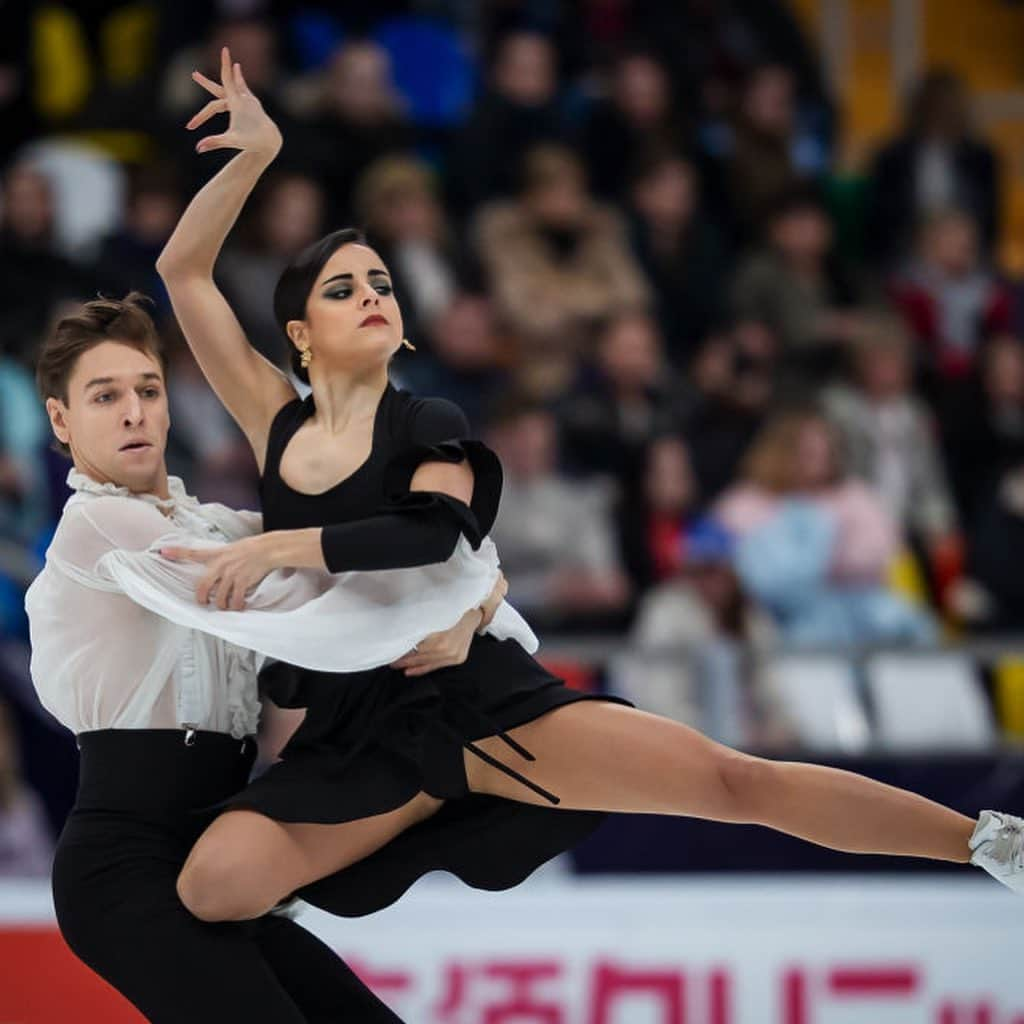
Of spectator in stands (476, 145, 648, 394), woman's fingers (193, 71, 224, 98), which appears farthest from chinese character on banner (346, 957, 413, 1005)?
spectator in stands (476, 145, 648, 394)

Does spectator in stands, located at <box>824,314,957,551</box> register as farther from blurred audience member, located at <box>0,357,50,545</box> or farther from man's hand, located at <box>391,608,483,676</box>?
man's hand, located at <box>391,608,483,676</box>

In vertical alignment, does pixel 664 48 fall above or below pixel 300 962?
above

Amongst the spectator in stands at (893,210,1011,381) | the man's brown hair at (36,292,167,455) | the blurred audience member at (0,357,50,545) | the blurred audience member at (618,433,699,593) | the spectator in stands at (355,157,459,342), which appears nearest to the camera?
the man's brown hair at (36,292,167,455)

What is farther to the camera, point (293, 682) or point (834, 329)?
point (834, 329)

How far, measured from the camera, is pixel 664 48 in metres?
9.99

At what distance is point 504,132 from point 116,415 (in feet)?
17.8

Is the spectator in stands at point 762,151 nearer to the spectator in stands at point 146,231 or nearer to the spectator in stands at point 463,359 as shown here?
the spectator in stands at point 463,359

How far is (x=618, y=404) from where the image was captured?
7.79 m

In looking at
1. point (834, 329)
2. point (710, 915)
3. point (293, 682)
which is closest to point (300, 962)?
point (293, 682)

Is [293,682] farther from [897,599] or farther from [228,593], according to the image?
[897,599]

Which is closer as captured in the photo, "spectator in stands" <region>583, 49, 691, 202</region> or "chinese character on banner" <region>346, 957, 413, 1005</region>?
"chinese character on banner" <region>346, 957, 413, 1005</region>

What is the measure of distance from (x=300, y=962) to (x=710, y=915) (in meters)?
1.25

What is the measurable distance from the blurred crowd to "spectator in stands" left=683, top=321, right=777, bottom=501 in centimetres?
2

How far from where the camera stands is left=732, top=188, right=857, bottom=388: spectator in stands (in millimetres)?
8672
